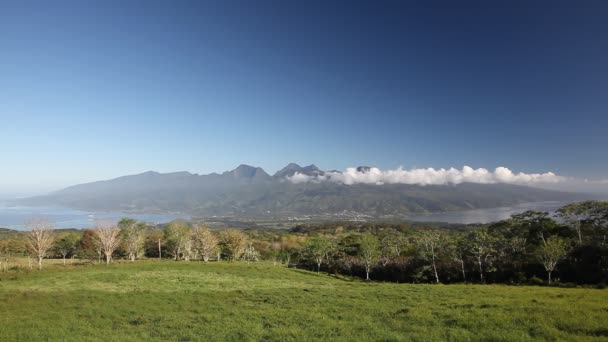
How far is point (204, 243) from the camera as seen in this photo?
295ft

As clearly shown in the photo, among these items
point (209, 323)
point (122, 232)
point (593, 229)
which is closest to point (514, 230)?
point (593, 229)

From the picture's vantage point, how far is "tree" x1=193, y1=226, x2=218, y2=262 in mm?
90088

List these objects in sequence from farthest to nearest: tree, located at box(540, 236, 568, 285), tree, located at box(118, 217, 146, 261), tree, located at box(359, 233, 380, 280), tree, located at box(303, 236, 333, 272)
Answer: tree, located at box(303, 236, 333, 272) < tree, located at box(118, 217, 146, 261) < tree, located at box(359, 233, 380, 280) < tree, located at box(540, 236, 568, 285)

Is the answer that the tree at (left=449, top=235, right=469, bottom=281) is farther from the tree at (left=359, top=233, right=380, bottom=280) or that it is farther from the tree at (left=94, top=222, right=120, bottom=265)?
the tree at (left=94, top=222, right=120, bottom=265)

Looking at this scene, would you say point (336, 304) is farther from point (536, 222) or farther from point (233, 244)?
point (536, 222)

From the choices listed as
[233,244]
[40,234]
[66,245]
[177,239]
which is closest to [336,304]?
[40,234]

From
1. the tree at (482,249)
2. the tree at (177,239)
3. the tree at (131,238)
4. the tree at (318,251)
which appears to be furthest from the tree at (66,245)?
the tree at (482,249)

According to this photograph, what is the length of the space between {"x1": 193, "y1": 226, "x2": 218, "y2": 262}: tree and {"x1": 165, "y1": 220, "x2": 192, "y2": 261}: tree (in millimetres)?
2413

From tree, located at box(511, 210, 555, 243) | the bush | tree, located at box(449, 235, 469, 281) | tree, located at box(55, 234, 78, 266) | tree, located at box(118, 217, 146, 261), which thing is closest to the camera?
the bush

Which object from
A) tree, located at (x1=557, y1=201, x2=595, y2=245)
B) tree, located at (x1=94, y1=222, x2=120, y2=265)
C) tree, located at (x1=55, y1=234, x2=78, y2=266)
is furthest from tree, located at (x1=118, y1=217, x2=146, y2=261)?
tree, located at (x1=557, y1=201, x2=595, y2=245)

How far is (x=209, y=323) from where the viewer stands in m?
17.8

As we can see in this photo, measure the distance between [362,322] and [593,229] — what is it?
82.0 meters

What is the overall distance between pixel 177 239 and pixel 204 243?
11557mm

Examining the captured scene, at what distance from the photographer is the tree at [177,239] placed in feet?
306
